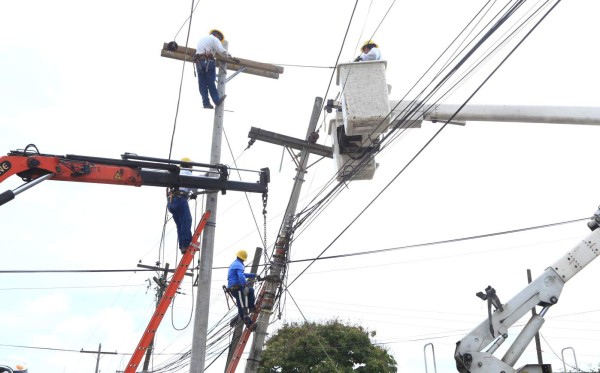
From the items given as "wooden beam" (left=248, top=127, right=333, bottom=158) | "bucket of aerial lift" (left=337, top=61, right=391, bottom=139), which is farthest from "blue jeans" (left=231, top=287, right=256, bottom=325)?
"bucket of aerial lift" (left=337, top=61, right=391, bottom=139)

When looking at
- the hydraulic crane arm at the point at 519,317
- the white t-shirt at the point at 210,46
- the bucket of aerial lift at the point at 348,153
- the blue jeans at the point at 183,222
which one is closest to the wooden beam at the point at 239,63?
the white t-shirt at the point at 210,46

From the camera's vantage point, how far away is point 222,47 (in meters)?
11.4

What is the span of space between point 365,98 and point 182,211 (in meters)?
3.22

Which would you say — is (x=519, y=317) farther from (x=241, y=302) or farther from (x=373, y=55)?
(x=241, y=302)

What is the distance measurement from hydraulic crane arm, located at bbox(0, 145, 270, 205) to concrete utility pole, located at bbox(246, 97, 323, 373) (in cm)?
199

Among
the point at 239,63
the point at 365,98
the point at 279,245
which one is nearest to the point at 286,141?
the point at 239,63

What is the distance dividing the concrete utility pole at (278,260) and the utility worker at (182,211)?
2055mm

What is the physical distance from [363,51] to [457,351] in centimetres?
471

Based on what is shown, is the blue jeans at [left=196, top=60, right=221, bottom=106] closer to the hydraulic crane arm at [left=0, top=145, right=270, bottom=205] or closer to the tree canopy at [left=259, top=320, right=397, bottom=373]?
the hydraulic crane arm at [left=0, top=145, right=270, bottom=205]

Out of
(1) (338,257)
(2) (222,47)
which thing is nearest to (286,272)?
(1) (338,257)

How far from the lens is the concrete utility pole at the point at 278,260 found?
11.3 meters

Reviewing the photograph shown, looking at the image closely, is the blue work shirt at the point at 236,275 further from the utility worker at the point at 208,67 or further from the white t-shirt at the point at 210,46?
the white t-shirt at the point at 210,46

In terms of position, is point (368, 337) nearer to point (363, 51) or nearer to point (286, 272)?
point (286, 272)

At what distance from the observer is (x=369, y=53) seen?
10109 millimetres
